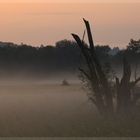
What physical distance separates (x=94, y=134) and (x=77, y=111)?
22.7ft

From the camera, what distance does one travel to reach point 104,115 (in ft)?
70.6

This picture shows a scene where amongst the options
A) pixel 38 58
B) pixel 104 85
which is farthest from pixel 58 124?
pixel 38 58

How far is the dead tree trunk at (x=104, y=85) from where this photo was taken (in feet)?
69.6

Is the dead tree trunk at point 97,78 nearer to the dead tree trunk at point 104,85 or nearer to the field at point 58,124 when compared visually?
the dead tree trunk at point 104,85

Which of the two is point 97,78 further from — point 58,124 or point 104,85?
point 58,124

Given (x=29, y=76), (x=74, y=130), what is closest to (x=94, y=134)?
(x=74, y=130)

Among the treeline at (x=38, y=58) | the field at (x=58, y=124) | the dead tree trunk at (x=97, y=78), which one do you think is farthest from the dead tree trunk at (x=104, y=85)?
the treeline at (x=38, y=58)

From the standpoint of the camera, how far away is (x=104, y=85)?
21.6 m

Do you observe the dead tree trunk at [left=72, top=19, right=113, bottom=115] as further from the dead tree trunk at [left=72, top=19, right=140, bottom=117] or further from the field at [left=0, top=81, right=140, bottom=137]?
the field at [left=0, top=81, right=140, bottom=137]

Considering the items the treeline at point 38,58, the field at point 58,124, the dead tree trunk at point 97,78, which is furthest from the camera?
the treeline at point 38,58

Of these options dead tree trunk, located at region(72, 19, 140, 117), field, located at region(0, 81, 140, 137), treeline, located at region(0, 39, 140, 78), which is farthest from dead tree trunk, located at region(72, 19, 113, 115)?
treeline, located at region(0, 39, 140, 78)

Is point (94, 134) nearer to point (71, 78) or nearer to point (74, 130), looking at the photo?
point (74, 130)

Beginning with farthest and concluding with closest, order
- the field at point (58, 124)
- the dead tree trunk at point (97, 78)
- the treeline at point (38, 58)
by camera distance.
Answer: the treeline at point (38, 58) < the dead tree trunk at point (97, 78) < the field at point (58, 124)

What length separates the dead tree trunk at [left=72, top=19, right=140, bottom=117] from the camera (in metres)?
21.2
